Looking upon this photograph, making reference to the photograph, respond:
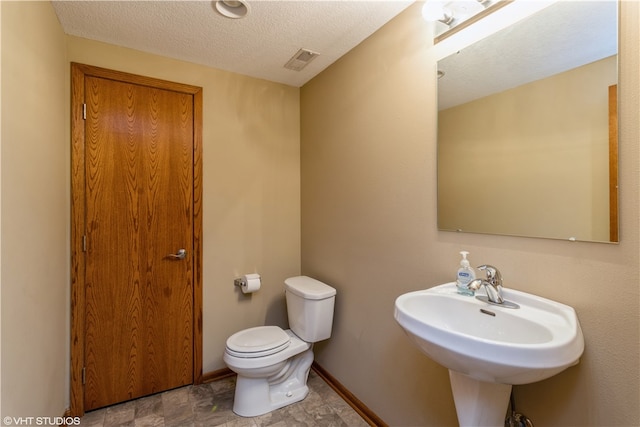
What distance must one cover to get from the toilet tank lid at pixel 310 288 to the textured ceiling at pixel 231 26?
63.2 inches

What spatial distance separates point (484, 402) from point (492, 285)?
0.40 m

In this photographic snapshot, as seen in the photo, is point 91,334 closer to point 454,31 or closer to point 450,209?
point 450,209

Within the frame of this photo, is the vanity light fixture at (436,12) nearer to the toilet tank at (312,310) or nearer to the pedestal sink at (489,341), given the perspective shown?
the pedestal sink at (489,341)

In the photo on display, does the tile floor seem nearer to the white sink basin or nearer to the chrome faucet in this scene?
the white sink basin

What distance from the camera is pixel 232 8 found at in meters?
1.60

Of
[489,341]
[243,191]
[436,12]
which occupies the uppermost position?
[436,12]

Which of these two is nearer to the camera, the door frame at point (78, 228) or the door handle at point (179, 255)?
the door frame at point (78, 228)

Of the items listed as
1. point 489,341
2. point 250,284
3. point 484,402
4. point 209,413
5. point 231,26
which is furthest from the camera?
point 250,284

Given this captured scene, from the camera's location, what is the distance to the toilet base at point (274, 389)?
1.88 metres

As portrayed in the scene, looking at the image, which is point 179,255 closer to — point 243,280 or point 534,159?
point 243,280

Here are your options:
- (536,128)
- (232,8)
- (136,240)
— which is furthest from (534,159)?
(136,240)

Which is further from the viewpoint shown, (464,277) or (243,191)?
(243,191)

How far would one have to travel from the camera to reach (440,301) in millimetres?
1239

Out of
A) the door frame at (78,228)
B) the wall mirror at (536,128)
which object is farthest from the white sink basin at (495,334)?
the door frame at (78,228)
